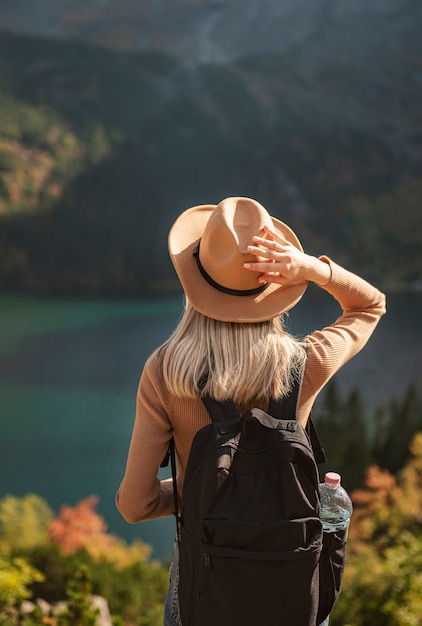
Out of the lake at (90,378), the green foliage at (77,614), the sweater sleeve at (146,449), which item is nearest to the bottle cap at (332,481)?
the sweater sleeve at (146,449)

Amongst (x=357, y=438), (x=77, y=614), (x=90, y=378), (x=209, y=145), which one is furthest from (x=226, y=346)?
(x=209, y=145)

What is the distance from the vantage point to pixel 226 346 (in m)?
1.08

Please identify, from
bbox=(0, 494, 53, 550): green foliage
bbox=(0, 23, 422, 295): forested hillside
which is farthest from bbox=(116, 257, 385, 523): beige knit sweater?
bbox=(0, 23, 422, 295): forested hillside

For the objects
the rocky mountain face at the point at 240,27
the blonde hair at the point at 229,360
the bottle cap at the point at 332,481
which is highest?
the rocky mountain face at the point at 240,27

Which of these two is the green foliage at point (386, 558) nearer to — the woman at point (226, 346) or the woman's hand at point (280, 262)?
the woman at point (226, 346)

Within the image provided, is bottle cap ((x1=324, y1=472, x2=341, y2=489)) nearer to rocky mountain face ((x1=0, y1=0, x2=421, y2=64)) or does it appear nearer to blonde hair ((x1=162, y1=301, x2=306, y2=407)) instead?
blonde hair ((x1=162, y1=301, x2=306, y2=407))

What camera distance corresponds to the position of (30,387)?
99.2ft

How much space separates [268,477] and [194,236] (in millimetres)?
537

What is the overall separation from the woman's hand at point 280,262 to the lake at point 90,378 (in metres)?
17.8

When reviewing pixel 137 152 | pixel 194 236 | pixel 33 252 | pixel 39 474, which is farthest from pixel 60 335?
pixel 194 236

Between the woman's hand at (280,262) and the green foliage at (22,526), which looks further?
the green foliage at (22,526)

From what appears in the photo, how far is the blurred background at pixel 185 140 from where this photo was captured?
135 ft

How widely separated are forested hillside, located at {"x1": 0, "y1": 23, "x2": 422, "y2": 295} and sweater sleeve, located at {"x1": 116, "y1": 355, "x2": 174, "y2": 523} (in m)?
41.7

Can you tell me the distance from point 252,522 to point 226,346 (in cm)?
31
